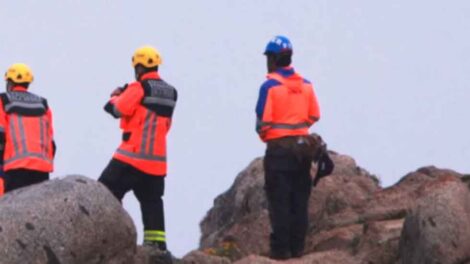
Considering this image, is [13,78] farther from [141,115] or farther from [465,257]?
[465,257]

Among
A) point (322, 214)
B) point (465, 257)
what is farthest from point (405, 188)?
point (465, 257)

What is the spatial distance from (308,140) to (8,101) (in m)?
4.21

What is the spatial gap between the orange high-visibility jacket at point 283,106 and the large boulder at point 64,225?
10.3ft

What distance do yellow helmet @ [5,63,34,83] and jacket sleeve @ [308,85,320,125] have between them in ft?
13.0

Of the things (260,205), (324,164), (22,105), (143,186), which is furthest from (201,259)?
(260,205)

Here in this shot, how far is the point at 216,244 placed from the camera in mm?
25609

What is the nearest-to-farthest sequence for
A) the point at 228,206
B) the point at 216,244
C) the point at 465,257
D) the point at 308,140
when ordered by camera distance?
1. the point at 465,257
2. the point at 308,140
3. the point at 216,244
4. the point at 228,206

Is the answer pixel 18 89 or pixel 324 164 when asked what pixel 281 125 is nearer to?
pixel 324 164

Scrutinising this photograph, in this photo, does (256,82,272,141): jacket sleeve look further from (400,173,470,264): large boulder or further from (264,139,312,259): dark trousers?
(400,173,470,264): large boulder

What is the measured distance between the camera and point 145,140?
69.0 feet

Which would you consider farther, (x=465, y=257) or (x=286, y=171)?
(x=286, y=171)

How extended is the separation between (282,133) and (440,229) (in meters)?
2.86

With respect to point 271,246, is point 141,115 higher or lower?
higher

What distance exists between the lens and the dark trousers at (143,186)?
2119 centimetres
